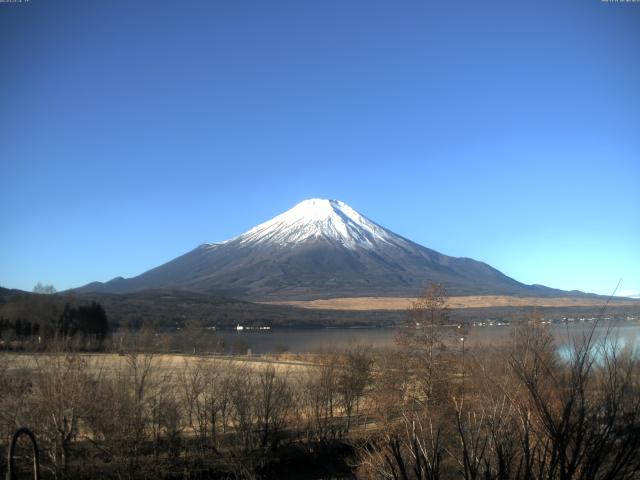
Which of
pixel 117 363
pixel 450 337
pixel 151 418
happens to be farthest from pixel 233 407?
pixel 117 363

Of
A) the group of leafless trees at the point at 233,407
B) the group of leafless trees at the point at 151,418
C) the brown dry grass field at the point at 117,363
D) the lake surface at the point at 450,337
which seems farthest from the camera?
the brown dry grass field at the point at 117,363

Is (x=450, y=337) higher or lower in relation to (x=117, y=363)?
higher

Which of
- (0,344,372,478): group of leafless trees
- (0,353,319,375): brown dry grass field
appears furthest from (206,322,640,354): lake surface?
(0,344,372,478): group of leafless trees

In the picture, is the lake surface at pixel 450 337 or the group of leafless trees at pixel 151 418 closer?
the lake surface at pixel 450 337

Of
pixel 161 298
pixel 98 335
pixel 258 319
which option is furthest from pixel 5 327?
pixel 161 298

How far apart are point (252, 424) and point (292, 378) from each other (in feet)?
44.5

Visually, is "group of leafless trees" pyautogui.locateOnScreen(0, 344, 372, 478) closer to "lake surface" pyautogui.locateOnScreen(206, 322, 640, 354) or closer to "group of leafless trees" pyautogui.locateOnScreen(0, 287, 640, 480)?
"group of leafless trees" pyautogui.locateOnScreen(0, 287, 640, 480)

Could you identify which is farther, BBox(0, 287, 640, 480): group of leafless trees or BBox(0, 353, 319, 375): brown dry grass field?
BBox(0, 353, 319, 375): brown dry grass field

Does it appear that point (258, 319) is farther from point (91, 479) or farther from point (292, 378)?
point (91, 479)

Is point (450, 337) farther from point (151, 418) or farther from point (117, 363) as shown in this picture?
point (117, 363)

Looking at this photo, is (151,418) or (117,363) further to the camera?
(117,363)

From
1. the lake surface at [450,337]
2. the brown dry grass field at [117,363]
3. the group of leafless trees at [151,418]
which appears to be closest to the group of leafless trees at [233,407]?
the group of leafless trees at [151,418]

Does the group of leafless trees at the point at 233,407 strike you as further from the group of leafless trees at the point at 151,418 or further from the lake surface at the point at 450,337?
the lake surface at the point at 450,337

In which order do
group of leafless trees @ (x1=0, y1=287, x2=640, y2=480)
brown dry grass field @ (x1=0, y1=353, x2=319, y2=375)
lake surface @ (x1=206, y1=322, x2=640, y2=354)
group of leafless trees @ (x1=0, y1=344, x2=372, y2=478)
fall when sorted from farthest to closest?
brown dry grass field @ (x1=0, y1=353, x2=319, y2=375), group of leafless trees @ (x1=0, y1=344, x2=372, y2=478), group of leafless trees @ (x1=0, y1=287, x2=640, y2=480), lake surface @ (x1=206, y1=322, x2=640, y2=354)
